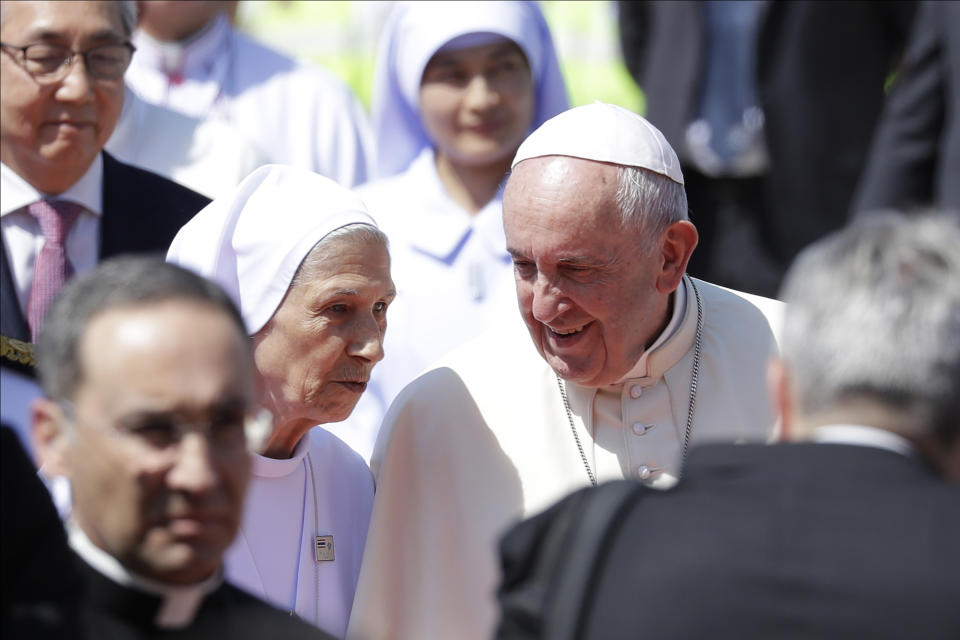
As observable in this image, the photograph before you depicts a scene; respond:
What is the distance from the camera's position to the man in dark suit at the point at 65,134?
5.30 meters

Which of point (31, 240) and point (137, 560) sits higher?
point (137, 560)

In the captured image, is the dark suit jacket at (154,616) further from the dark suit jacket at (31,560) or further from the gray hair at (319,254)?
the gray hair at (319,254)

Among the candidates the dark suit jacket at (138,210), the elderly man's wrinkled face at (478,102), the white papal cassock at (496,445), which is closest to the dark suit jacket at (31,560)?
the white papal cassock at (496,445)

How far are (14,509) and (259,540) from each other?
62.7 inches

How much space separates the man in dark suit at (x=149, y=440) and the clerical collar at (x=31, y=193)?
263cm

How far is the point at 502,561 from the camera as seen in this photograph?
8.99 feet

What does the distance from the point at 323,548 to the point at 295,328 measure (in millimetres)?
605

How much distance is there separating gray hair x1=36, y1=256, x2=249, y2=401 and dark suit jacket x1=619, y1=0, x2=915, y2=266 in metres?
4.25

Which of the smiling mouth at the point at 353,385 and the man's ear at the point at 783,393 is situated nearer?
the man's ear at the point at 783,393

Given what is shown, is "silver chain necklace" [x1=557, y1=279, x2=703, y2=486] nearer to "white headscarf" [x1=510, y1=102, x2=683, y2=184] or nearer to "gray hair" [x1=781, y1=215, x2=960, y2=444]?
"white headscarf" [x1=510, y1=102, x2=683, y2=184]

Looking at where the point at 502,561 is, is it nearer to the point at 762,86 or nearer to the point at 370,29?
the point at 762,86

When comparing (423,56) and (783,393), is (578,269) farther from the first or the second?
(423,56)

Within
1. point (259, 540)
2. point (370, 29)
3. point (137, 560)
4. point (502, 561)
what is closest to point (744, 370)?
point (259, 540)

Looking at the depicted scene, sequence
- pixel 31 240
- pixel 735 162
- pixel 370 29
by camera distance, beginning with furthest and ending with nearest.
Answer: pixel 370 29, pixel 735 162, pixel 31 240
